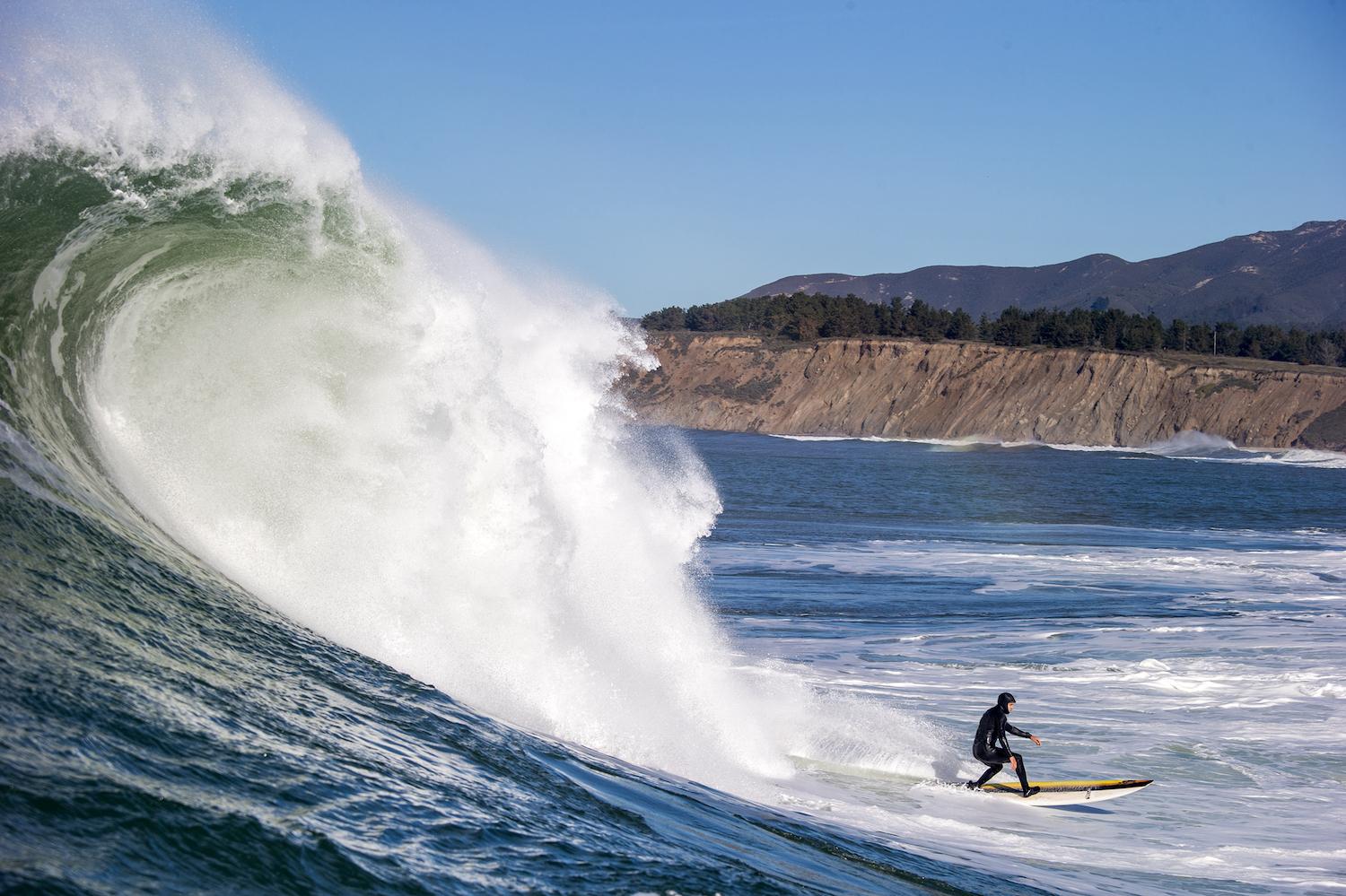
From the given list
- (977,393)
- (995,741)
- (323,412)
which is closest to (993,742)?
(995,741)

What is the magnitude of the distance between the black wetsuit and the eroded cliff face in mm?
89450

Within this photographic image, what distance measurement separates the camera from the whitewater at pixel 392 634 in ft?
18.5

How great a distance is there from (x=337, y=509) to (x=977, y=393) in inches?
4039

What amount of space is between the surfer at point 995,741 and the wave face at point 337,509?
57 cm

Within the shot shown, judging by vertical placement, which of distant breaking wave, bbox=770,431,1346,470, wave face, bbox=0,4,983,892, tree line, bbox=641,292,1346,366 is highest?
tree line, bbox=641,292,1346,366

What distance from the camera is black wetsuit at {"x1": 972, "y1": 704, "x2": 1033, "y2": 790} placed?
11.0 m

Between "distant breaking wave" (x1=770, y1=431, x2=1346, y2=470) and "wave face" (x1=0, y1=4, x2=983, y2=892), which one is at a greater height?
"distant breaking wave" (x1=770, y1=431, x2=1346, y2=470)

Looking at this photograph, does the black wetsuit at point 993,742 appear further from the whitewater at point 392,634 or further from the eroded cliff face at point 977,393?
the eroded cliff face at point 977,393

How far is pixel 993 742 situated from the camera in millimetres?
11070

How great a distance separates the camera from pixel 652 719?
11.1 m

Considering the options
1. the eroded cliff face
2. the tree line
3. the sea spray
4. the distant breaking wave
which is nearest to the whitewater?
the sea spray

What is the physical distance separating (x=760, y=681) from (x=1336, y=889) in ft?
21.5

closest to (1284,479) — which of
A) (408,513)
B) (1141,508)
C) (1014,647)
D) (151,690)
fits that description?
(1141,508)

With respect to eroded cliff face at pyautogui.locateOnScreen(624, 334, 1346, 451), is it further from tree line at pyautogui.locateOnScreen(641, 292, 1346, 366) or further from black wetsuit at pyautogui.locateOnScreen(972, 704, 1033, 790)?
black wetsuit at pyautogui.locateOnScreen(972, 704, 1033, 790)
